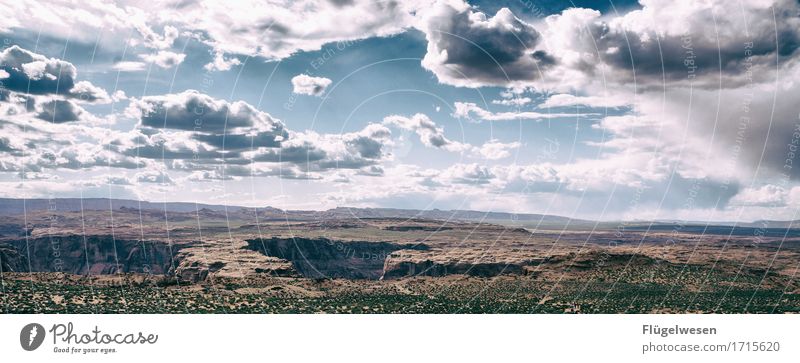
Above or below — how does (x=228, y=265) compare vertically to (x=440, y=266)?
above

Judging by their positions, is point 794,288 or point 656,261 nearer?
point 794,288

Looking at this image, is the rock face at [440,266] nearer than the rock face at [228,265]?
No

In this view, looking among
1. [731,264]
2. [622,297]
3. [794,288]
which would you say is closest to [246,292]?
[622,297]

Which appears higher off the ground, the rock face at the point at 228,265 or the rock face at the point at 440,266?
the rock face at the point at 228,265

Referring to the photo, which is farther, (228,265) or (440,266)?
(440,266)

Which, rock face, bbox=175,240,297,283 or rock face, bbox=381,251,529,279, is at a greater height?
rock face, bbox=175,240,297,283

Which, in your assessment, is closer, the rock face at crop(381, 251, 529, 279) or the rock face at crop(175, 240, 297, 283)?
the rock face at crop(175, 240, 297, 283)
